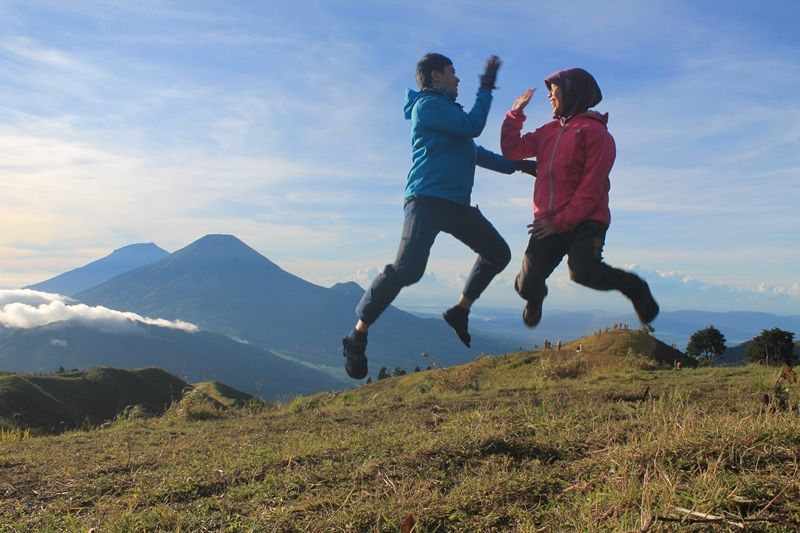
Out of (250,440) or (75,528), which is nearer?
(75,528)

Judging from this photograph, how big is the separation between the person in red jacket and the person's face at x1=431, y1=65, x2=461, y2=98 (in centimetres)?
63

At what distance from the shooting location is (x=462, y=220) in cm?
414

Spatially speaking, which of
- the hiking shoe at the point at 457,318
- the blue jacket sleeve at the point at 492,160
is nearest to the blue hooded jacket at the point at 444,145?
the blue jacket sleeve at the point at 492,160

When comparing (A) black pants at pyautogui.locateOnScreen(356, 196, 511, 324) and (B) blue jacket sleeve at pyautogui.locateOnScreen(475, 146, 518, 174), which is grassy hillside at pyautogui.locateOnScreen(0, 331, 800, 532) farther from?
(B) blue jacket sleeve at pyautogui.locateOnScreen(475, 146, 518, 174)

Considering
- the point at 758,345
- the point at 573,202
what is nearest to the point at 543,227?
the point at 573,202

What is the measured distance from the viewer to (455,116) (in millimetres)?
4023

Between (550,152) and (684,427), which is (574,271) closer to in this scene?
(550,152)

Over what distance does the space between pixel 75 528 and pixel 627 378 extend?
37.6ft

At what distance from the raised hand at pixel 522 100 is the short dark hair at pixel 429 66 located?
21.7 inches

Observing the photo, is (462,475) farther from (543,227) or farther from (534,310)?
(543,227)

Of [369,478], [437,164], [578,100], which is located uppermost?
[578,100]

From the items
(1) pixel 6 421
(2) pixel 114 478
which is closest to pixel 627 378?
(2) pixel 114 478

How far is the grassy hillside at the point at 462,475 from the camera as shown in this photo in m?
3.88

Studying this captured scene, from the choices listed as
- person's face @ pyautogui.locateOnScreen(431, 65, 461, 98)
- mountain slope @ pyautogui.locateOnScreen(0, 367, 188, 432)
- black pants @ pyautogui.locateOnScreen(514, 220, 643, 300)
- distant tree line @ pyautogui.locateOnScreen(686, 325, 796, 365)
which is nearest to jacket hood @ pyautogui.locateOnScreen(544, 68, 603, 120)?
person's face @ pyautogui.locateOnScreen(431, 65, 461, 98)
